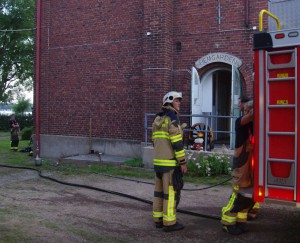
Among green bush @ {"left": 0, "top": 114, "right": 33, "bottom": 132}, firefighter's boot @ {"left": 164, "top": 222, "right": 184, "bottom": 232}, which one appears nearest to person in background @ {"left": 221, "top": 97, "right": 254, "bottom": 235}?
firefighter's boot @ {"left": 164, "top": 222, "right": 184, "bottom": 232}

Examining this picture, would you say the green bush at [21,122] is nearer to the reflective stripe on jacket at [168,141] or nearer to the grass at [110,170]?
the grass at [110,170]

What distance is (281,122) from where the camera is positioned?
15.0ft

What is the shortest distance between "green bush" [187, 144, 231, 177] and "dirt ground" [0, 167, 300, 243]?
90cm

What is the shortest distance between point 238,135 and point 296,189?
1348mm

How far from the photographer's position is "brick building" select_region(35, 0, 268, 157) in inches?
449

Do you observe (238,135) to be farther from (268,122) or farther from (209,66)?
(209,66)

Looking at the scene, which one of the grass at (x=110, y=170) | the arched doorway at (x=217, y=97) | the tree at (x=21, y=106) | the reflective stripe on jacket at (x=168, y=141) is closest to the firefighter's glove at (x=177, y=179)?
the reflective stripe on jacket at (x=168, y=141)

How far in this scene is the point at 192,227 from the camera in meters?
6.02

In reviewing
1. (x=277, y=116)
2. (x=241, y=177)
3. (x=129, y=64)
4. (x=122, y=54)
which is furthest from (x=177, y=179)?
(x=122, y=54)

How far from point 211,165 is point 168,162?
4.33m

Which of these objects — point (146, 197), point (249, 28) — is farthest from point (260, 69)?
point (249, 28)

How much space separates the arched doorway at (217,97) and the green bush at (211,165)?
2.67 feet

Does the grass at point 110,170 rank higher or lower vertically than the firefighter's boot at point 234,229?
higher

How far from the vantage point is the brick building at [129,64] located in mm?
11406
